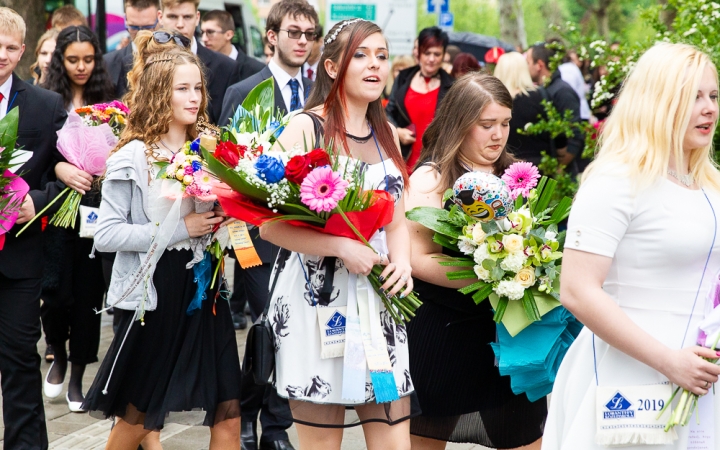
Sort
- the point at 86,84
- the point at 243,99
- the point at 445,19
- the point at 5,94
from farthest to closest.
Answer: the point at 445,19
the point at 86,84
the point at 243,99
the point at 5,94

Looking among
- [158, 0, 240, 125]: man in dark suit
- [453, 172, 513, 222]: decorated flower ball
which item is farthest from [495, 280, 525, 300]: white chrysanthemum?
[158, 0, 240, 125]: man in dark suit

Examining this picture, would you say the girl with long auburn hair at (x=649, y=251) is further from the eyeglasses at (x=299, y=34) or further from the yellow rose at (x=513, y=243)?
the eyeglasses at (x=299, y=34)

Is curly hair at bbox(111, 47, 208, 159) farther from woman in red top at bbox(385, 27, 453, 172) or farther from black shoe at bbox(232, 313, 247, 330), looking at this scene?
woman in red top at bbox(385, 27, 453, 172)

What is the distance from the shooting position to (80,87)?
6.47 m

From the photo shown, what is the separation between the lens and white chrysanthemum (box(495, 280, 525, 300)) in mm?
3730

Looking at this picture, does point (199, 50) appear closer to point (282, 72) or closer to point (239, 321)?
point (282, 72)

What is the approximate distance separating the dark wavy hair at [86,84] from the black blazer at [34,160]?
1.45m

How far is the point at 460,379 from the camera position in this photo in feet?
13.3

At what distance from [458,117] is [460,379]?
114cm

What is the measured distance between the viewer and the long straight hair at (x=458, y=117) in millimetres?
4105

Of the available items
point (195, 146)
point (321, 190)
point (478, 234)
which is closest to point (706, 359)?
point (478, 234)

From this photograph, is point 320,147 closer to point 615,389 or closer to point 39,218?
point 615,389

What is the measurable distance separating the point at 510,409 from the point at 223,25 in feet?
19.6

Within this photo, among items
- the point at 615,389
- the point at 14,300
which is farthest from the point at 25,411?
the point at 615,389
